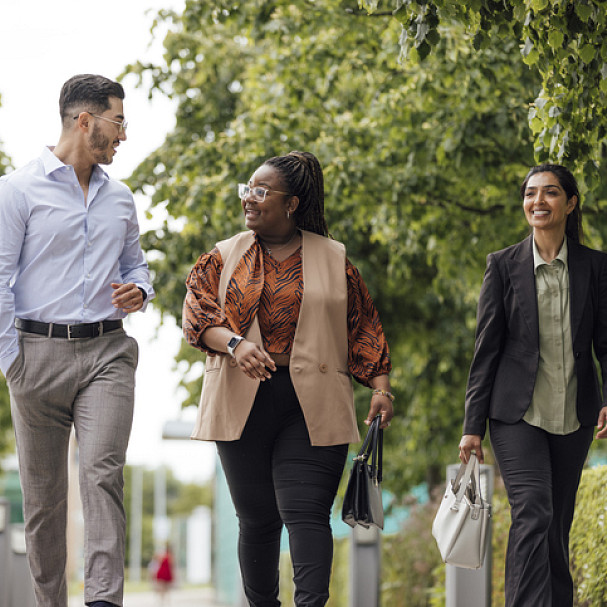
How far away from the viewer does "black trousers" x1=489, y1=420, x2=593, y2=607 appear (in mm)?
5297

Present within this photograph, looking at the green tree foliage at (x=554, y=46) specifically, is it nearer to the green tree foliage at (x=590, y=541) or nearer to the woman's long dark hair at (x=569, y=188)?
the woman's long dark hair at (x=569, y=188)

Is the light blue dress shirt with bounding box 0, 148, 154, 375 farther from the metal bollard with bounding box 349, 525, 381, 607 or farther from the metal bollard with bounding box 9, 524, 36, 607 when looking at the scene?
the metal bollard with bounding box 349, 525, 381, 607

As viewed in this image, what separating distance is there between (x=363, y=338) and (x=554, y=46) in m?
1.95

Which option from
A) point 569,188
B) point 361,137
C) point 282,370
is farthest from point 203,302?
point 361,137

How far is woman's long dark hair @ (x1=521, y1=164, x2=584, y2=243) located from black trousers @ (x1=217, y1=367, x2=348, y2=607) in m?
1.60

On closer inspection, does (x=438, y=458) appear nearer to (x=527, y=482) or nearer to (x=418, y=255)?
(x=418, y=255)

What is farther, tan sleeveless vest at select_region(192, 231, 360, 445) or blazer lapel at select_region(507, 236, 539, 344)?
blazer lapel at select_region(507, 236, 539, 344)

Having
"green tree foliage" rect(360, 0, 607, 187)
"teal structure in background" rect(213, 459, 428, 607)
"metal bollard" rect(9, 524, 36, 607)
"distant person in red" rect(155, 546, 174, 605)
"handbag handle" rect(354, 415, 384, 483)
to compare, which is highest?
"green tree foliage" rect(360, 0, 607, 187)

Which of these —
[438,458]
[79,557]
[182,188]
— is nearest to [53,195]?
[182,188]

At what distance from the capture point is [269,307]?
5395 mm

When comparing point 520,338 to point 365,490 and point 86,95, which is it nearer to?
point 365,490

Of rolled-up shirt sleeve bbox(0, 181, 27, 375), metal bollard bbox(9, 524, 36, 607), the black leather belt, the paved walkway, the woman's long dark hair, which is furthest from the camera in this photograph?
the paved walkway

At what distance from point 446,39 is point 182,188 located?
13.2ft

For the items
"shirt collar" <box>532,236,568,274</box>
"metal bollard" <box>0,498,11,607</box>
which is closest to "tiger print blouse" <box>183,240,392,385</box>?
"shirt collar" <box>532,236,568,274</box>
